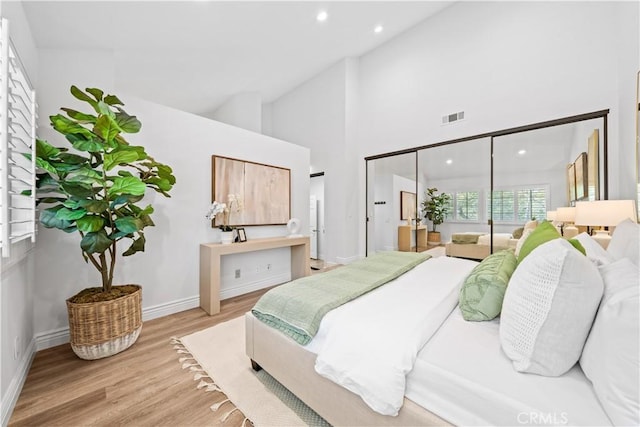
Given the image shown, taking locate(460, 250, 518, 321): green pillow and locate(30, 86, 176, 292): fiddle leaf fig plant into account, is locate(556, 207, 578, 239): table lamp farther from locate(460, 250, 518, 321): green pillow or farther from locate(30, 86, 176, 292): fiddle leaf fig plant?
locate(30, 86, 176, 292): fiddle leaf fig plant

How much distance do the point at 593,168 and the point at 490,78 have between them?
1815 millimetres

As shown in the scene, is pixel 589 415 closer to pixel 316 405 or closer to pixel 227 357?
pixel 316 405

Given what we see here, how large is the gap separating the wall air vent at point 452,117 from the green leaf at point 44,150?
4.79 meters

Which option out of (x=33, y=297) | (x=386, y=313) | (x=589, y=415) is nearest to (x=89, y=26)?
(x=33, y=297)

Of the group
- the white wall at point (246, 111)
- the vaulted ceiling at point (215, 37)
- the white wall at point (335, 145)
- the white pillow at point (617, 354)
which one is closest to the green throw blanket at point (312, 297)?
the white pillow at point (617, 354)

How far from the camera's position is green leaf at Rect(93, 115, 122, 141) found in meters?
1.76

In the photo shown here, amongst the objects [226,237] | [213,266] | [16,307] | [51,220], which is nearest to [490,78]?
[226,237]

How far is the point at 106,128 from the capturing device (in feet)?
5.89

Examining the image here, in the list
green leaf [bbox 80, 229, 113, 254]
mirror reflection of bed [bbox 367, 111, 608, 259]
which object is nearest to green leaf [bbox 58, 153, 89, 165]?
green leaf [bbox 80, 229, 113, 254]

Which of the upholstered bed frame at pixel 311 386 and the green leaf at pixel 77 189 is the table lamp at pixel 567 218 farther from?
the green leaf at pixel 77 189

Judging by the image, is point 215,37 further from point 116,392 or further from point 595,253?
point 595,253

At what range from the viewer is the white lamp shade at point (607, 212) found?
1.96 m

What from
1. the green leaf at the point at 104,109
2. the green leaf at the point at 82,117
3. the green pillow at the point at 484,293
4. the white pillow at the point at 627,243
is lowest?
the green pillow at the point at 484,293

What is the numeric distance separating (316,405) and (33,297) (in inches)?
100
